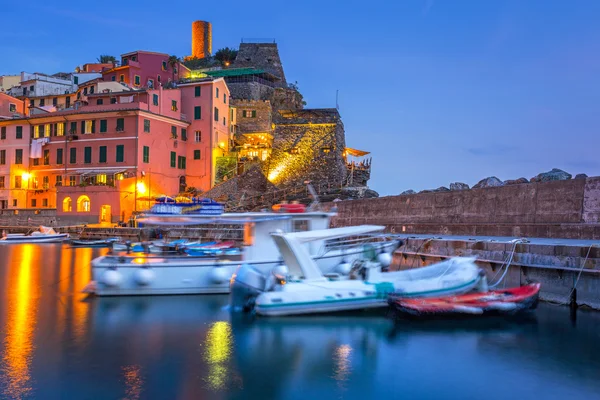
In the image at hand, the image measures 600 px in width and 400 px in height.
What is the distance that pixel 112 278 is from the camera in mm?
17328

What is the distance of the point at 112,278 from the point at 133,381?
823 centimetres

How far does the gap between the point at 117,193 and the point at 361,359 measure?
118 feet

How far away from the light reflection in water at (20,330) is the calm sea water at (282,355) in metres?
0.04

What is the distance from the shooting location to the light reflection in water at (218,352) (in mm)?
9788

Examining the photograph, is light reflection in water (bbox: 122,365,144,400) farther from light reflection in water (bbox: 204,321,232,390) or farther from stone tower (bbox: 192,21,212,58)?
stone tower (bbox: 192,21,212,58)

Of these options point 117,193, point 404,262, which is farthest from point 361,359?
point 117,193

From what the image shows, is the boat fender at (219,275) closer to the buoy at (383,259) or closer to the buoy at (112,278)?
the buoy at (112,278)

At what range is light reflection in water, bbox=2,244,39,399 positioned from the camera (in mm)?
9508

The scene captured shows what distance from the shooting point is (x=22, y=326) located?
13.9 meters

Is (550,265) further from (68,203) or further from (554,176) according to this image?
(68,203)

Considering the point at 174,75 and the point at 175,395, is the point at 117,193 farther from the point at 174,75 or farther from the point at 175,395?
the point at 175,395

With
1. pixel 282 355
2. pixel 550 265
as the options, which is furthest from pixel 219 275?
pixel 550 265

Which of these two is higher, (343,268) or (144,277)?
(343,268)

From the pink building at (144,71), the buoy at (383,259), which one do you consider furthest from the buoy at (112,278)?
the pink building at (144,71)
